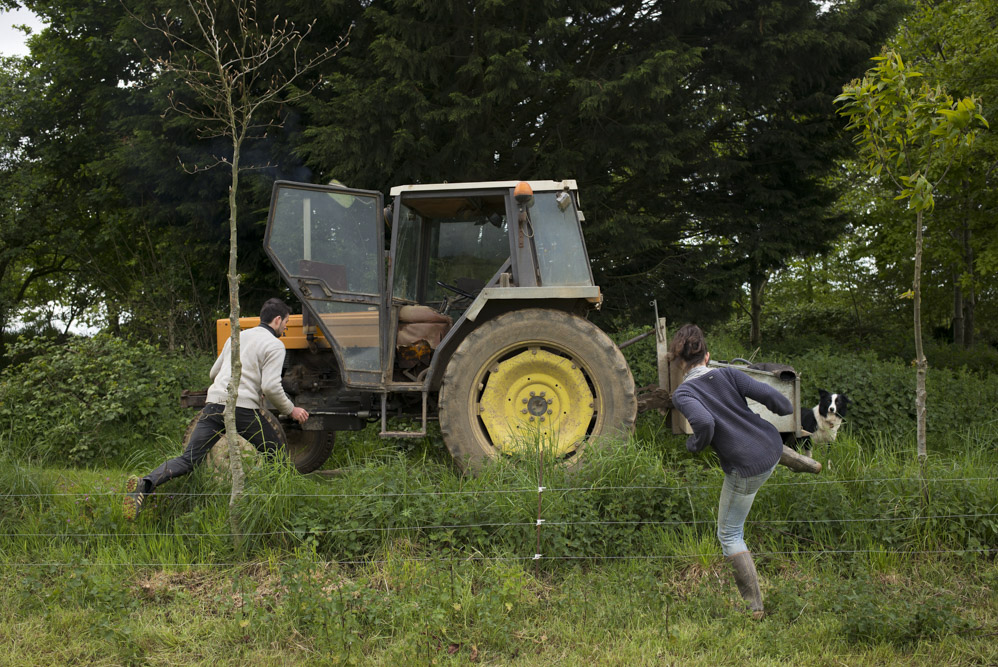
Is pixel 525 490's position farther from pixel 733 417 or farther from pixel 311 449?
pixel 311 449

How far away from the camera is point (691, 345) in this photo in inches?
164

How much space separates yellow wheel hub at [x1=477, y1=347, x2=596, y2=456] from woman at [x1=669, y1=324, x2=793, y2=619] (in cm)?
156

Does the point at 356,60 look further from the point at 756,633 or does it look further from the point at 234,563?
the point at 756,633

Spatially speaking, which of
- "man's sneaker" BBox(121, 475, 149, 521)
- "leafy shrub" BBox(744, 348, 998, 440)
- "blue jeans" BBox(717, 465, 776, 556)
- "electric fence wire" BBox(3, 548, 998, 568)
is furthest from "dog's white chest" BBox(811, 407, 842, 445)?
"man's sneaker" BBox(121, 475, 149, 521)

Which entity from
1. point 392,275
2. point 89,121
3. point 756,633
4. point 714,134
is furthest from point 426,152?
point 89,121

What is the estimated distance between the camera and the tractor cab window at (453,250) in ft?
21.0

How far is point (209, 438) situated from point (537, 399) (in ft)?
7.45

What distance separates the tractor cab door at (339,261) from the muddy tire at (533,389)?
762mm

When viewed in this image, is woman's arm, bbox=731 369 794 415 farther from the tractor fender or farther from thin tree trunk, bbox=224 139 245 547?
thin tree trunk, bbox=224 139 245 547

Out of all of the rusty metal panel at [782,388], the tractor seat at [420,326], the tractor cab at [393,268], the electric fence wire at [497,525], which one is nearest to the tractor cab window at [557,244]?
the tractor cab at [393,268]

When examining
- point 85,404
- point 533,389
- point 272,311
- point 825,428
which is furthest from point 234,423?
point 825,428

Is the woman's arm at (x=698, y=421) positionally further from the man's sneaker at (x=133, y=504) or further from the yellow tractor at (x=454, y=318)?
the man's sneaker at (x=133, y=504)

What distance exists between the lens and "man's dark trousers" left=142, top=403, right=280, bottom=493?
5066mm

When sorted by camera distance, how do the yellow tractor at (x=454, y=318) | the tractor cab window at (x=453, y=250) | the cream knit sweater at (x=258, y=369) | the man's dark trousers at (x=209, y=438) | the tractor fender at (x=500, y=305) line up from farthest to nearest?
1. the tractor cab window at (x=453, y=250)
2. the tractor fender at (x=500, y=305)
3. the yellow tractor at (x=454, y=318)
4. the cream knit sweater at (x=258, y=369)
5. the man's dark trousers at (x=209, y=438)
